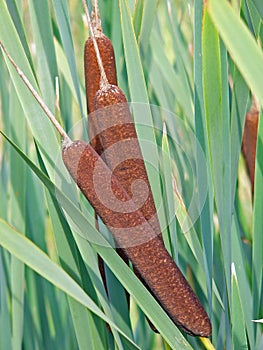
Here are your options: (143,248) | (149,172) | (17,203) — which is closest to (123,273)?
(143,248)

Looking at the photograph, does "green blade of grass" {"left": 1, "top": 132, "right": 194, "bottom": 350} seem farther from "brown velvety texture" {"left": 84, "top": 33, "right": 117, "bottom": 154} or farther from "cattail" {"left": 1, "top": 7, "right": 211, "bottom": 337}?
"brown velvety texture" {"left": 84, "top": 33, "right": 117, "bottom": 154}

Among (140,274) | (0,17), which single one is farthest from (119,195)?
(0,17)

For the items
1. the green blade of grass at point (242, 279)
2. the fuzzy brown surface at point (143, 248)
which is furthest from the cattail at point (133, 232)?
the green blade of grass at point (242, 279)

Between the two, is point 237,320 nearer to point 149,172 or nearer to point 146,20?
point 149,172

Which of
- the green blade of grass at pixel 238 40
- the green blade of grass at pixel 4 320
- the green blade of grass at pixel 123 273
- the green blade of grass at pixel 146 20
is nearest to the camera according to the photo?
the green blade of grass at pixel 238 40

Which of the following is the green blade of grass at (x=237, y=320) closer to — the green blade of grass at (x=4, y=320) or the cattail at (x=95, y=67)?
the cattail at (x=95, y=67)

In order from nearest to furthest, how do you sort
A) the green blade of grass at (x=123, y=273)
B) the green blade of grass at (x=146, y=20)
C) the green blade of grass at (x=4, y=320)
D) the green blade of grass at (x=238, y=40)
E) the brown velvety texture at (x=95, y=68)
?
the green blade of grass at (x=238, y=40) → the green blade of grass at (x=123, y=273) → the brown velvety texture at (x=95, y=68) → the green blade of grass at (x=146, y=20) → the green blade of grass at (x=4, y=320)

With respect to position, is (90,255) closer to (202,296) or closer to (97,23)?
(97,23)

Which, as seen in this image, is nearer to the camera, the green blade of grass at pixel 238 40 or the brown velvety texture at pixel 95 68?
the green blade of grass at pixel 238 40

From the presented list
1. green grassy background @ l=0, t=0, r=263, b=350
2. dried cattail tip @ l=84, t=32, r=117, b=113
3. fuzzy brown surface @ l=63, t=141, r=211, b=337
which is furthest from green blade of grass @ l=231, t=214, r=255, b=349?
dried cattail tip @ l=84, t=32, r=117, b=113
